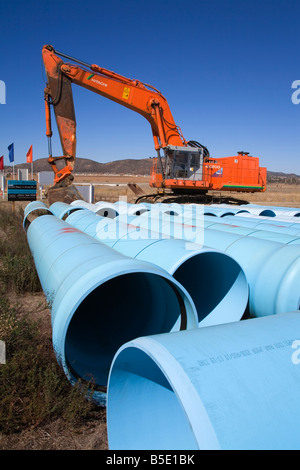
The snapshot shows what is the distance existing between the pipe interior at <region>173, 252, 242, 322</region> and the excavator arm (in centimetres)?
935

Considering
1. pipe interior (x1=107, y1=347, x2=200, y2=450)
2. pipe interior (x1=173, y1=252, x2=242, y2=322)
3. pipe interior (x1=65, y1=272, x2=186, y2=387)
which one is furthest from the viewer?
pipe interior (x1=173, y1=252, x2=242, y2=322)

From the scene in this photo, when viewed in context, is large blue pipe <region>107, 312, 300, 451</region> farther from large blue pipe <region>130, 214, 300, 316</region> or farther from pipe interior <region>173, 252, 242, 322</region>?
pipe interior <region>173, 252, 242, 322</region>

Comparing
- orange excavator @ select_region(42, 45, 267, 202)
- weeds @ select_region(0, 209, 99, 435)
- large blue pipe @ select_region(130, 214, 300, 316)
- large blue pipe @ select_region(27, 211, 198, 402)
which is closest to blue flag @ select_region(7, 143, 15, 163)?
orange excavator @ select_region(42, 45, 267, 202)

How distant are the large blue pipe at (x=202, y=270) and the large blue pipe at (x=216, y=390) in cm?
147

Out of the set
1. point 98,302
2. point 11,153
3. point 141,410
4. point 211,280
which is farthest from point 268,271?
point 11,153

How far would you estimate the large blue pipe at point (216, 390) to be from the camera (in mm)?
1390

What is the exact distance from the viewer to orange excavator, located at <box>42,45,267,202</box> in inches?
509

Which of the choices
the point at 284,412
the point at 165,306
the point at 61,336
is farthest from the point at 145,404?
the point at 165,306

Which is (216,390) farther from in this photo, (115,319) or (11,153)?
(11,153)

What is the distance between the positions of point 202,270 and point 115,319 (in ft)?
4.54

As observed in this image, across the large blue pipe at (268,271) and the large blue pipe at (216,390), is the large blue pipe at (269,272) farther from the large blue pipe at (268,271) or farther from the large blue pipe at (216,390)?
the large blue pipe at (216,390)

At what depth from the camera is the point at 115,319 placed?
412 cm

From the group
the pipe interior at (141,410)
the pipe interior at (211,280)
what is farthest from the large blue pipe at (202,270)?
the pipe interior at (141,410)

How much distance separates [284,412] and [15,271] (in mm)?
5217
